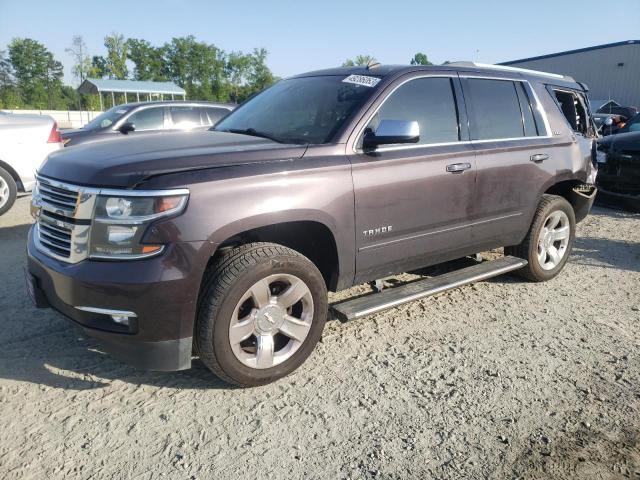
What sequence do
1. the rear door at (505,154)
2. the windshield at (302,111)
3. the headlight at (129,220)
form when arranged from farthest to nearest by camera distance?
the rear door at (505,154) → the windshield at (302,111) → the headlight at (129,220)

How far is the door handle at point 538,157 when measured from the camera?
4352 mm

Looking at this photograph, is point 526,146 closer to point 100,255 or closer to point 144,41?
point 100,255

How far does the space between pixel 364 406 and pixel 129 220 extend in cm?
163

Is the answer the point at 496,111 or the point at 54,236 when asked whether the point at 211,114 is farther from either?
the point at 54,236

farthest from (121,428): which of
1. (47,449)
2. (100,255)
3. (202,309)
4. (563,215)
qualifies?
(563,215)

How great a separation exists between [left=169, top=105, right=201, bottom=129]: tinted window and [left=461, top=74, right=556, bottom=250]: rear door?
21.1 ft

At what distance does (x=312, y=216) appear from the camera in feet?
9.82

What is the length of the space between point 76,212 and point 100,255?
0.93ft

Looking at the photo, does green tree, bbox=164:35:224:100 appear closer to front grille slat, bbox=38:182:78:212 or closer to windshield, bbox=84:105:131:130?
windshield, bbox=84:105:131:130

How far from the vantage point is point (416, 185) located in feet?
11.5

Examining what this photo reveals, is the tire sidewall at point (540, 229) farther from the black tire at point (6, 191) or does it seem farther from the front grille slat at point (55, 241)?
the black tire at point (6, 191)

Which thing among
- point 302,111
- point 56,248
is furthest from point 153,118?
point 56,248

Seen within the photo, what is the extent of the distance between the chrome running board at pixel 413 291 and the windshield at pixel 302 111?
111 centimetres

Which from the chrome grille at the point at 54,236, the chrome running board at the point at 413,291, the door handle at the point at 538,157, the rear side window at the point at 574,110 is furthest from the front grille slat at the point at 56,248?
the rear side window at the point at 574,110
